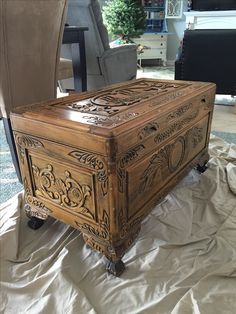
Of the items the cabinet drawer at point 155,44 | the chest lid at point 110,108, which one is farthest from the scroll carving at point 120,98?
the cabinet drawer at point 155,44

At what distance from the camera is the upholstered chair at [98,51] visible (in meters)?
1.86

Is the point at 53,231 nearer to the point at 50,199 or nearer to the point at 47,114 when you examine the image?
the point at 50,199

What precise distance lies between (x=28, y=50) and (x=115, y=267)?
35.2 inches

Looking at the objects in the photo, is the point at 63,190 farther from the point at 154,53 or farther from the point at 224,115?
the point at 154,53

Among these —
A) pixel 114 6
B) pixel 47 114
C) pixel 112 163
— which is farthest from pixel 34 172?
pixel 114 6

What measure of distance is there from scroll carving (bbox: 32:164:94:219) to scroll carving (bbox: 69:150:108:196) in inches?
2.5

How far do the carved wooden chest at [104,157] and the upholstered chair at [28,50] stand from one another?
32cm

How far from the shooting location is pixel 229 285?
0.74 m

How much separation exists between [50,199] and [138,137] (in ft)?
1.21

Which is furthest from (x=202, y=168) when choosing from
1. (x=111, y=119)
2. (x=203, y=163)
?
(x=111, y=119)

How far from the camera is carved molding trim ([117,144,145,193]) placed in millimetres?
661

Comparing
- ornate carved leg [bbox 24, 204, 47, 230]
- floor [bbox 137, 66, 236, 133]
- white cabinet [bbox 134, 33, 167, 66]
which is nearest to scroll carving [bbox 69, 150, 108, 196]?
ornate carved leg [bbox 24, 204, 47, 230]

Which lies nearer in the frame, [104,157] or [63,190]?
[104,157]

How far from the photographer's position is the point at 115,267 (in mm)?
778
